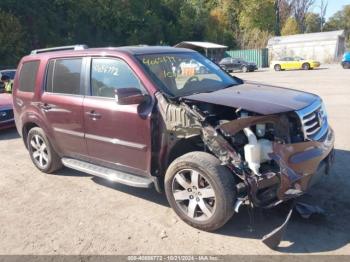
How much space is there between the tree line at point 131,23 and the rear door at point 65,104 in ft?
89.3

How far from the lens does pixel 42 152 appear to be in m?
6.11

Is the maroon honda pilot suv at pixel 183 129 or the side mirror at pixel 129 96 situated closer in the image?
the maroon honda pilot suv at pixel 183 129

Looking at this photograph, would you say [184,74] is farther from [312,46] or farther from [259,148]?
[312,46]

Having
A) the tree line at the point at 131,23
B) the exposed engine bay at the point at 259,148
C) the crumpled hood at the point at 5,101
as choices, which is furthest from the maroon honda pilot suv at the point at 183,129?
the tree line at the point at 131,23

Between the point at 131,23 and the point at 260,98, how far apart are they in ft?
138

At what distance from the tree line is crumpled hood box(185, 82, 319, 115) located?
29361 mm

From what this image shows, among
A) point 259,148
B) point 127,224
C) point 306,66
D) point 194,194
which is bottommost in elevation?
point 306,66

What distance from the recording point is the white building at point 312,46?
1730 inches

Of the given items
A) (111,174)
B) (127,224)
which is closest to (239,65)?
(111,174)

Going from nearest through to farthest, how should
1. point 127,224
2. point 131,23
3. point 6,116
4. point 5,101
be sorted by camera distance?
point 127,224 → point 6,116 → point 5,101 → point 131,23

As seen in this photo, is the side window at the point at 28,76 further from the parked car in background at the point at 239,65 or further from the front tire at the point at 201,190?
the parked car in background at the point at 239,65

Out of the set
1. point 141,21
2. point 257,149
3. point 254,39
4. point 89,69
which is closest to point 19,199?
point 89,69

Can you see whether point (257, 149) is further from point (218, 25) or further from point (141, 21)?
point (218, 25)

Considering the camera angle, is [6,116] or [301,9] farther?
[301,9]
